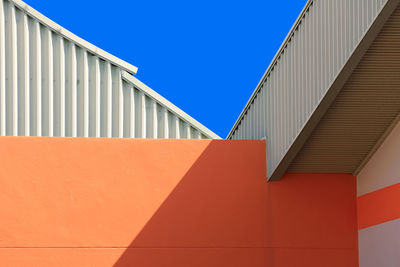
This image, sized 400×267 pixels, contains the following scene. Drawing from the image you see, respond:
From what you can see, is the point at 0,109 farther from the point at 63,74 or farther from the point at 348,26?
the point at 348,26

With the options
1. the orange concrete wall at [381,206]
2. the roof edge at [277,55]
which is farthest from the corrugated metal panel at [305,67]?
the orange concrete wall at [381,206]

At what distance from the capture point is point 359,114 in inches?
366

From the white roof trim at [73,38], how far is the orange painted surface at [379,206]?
4748 millimetres

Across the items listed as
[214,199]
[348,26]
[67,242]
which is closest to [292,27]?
[348,26]

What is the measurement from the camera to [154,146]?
10391mm

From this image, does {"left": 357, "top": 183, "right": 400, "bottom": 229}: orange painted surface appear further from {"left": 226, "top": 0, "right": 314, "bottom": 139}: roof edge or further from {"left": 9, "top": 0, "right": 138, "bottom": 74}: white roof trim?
{"left": 9, "top": 0, "right": 138, "bottom": 74}: white roof trim

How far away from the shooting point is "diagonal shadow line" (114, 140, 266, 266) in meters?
10.2

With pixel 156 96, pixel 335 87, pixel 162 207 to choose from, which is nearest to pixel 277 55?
pixel 335 87

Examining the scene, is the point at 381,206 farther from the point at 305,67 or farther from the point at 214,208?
the point at 214,208

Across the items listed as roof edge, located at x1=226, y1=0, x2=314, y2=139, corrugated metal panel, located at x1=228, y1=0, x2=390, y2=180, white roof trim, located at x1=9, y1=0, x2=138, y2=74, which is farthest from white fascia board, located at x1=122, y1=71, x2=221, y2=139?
corrugated metal panel, located at x1=228, y1=0, x2=390, y2=180

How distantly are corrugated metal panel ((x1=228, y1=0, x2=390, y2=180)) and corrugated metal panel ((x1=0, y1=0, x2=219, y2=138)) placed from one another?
1.96m

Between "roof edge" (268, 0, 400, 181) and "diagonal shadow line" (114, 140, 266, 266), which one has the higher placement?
"roof edge" (268, 0, 400, 181)

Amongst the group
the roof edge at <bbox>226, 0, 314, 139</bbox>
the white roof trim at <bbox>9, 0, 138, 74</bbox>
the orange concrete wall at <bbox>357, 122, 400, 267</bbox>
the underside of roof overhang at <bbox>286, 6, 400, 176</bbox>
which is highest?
the white roof trim at <bbox>9, 0, 138, 74</bbox>

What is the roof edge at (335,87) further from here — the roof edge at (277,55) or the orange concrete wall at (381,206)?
the roof edge at (277,55)
